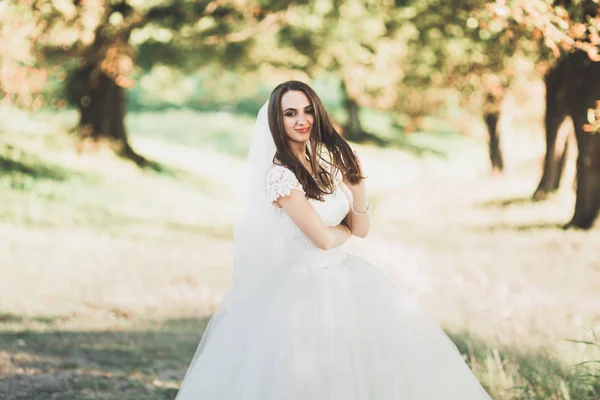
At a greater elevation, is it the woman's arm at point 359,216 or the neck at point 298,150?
the neck at point 298,150

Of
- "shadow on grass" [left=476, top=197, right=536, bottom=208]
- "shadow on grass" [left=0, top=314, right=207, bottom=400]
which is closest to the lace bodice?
"shadow on grass" [left=0, top=314, right=207, bottom=400]

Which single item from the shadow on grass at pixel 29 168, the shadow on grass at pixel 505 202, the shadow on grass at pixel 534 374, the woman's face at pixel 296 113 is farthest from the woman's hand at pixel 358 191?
the shadow on grass at pixel 505 202

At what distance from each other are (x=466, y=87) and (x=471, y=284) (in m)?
9.17

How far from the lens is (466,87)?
18.8m

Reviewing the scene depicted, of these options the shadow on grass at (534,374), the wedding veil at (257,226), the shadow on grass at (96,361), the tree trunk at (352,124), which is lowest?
the shadow on grass at (96,361)

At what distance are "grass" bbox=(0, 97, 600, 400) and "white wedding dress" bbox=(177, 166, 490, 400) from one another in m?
1.35

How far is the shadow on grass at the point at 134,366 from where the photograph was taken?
5.96 m

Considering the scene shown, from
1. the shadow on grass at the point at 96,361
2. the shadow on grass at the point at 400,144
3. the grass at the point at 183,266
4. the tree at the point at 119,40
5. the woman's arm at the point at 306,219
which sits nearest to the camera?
the woman's arm at the point at 306,219

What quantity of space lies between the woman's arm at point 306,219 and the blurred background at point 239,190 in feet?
6.10

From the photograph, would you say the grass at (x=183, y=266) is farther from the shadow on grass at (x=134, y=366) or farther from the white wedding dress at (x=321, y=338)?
the white wedding dress at (x=321, y=338)

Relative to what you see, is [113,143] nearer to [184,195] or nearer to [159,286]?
[184,195]

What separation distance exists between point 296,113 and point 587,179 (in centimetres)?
1075

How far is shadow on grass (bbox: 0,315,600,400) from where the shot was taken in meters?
5.96

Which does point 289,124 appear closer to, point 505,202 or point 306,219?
point 306,219
